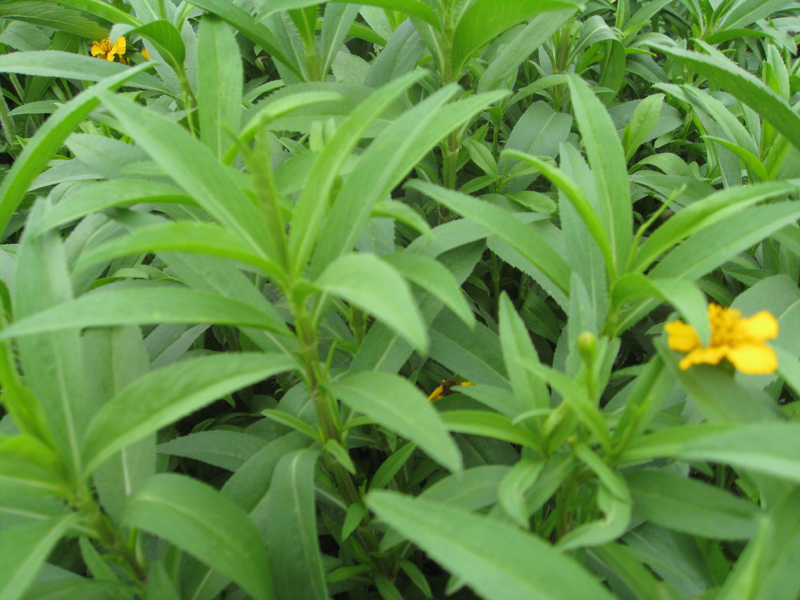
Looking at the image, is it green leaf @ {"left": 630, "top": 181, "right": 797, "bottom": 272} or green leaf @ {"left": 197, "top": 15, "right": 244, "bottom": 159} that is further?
green leaf @ {"left": 197, "top": 15, "right": 244, "bottom": 159}

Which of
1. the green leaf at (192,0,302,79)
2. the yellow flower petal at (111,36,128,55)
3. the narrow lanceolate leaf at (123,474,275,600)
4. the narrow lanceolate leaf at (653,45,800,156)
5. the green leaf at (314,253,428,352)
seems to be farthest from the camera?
the yellow flower petal at (111,36,128,55)

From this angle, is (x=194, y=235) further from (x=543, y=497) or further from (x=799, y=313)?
(x=799, y=313)

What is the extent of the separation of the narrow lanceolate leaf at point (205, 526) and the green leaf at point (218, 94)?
1.46 ft

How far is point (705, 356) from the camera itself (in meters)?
0.44

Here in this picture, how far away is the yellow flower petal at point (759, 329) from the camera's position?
0.45 meters

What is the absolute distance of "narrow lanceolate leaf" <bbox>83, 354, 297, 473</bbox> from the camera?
0.45 m

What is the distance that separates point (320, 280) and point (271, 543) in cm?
30

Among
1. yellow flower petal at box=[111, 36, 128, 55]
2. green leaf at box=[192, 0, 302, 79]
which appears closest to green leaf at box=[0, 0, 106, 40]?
yellow flower petal at box=[111, 36, 128, 55]

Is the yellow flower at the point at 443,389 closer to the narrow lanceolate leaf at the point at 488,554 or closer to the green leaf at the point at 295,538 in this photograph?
the green leaf at the point at 295,538

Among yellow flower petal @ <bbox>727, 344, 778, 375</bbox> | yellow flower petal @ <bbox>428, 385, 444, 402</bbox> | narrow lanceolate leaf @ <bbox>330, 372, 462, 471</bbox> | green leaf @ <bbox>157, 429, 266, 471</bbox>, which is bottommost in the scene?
yellow flower petal @ <bbox>428, 385, 444, 402</bbox>

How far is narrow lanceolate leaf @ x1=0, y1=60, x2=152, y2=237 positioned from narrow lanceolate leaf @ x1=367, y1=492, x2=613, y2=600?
0.57 m

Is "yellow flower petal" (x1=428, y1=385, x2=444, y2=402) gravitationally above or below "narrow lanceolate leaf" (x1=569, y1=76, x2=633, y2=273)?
below

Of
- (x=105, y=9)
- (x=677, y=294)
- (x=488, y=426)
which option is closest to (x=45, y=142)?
(x=105, y=9)

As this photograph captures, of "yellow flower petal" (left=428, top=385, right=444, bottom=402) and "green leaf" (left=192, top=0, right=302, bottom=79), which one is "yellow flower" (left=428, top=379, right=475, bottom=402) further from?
"green leaf" (left=192, top=0, right=302, bottom=79)
